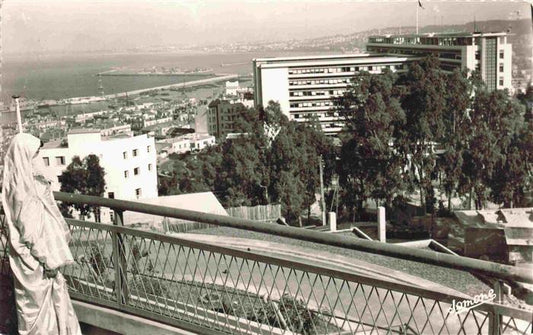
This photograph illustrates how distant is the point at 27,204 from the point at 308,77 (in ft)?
270

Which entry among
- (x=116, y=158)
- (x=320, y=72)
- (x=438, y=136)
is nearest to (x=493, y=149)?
(x=438, y=136)

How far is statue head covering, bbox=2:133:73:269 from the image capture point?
10.7 feet

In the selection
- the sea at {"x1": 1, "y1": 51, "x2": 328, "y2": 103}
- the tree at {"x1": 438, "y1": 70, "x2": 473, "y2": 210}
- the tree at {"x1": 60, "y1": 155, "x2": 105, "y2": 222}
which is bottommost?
the tree at {"x1": 60, "y1": 155, "x2": 105, "y2": 222}

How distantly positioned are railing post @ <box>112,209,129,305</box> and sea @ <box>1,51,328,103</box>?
1673cm

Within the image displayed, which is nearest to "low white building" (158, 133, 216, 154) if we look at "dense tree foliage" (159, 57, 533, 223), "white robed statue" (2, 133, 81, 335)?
"dense tree foliage" (159, 57, 533, 223)

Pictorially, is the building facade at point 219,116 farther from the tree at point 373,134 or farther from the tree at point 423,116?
the tree at point 423,116

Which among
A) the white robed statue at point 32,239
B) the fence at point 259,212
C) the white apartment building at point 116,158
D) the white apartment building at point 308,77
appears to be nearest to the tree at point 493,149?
the fence at point 259,212

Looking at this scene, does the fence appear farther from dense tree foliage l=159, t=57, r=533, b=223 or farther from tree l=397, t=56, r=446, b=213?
tree l=397, t=56, r=446, b=213

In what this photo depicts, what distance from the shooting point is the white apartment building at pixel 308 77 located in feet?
266

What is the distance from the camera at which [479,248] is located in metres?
23.3

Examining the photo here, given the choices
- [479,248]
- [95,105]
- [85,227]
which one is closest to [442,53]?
[95,105]

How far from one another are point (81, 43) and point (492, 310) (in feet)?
154

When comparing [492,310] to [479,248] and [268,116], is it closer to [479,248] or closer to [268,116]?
[479,248]

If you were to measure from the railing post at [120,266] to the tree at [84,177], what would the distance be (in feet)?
99.6
